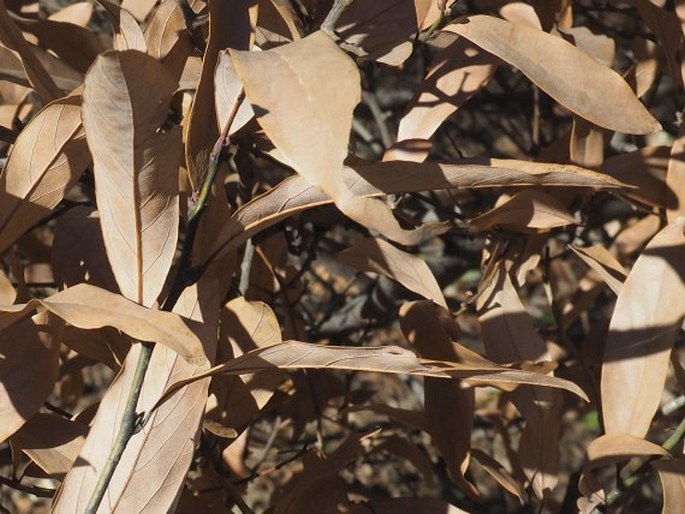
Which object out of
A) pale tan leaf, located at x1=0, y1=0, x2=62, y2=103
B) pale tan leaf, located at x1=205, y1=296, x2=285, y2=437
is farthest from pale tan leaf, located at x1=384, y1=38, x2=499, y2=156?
pale tan leaf, located at x1=0, y1=0, x2=62, y2=103

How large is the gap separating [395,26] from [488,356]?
14.8 inches

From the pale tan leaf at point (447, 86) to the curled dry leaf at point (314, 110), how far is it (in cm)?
30

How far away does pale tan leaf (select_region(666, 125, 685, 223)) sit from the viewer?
92cm

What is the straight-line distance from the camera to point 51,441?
839mm

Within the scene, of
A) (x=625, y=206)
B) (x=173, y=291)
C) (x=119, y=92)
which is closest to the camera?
(x=119, y=92)

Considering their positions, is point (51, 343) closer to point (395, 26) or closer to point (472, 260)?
point (395, 26)

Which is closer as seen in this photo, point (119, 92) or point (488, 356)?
point (119, 92)

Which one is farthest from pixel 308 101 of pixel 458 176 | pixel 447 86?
pixel 447 86

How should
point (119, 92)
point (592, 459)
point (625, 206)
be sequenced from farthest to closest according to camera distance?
1. point (625, 206)
2. point (592, 459)
3. point (119, 92)

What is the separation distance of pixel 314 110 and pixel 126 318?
196 mm

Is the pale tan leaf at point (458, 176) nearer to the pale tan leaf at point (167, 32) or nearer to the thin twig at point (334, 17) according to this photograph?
the thin twig at point (334, 17)

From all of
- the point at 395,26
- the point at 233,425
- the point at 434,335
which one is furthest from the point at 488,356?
the point at 395,26

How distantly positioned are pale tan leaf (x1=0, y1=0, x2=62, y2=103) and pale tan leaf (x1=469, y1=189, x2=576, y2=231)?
1.32 feet

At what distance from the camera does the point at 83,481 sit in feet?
2.43
